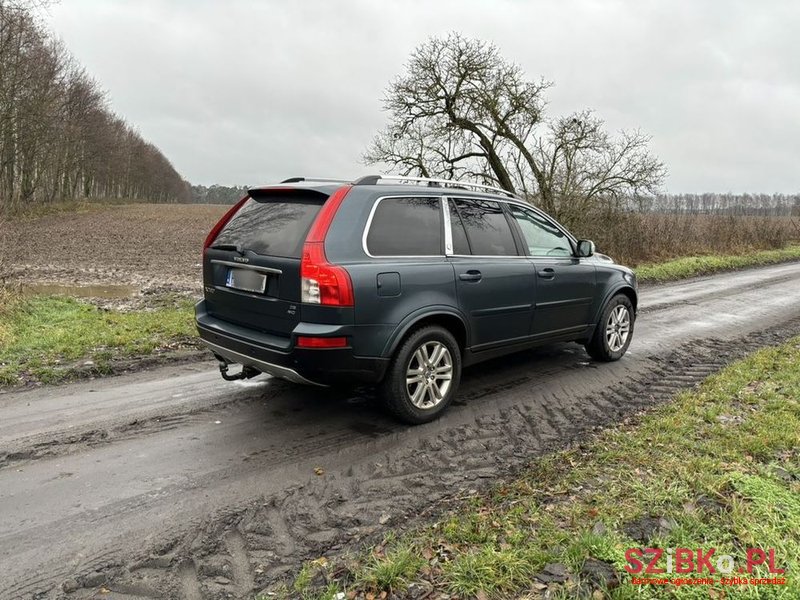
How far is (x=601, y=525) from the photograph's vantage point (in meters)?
2.72

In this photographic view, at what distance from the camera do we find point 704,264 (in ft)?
55.3

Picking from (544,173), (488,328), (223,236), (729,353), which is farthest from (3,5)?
(729,353)

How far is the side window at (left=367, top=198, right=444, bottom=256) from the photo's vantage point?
4.03 meters

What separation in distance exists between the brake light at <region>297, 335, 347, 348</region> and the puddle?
8080 millimetres

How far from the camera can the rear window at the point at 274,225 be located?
391cm

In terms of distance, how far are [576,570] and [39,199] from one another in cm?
4849

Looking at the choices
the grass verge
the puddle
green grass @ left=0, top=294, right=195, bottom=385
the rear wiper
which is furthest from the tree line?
the grass verge

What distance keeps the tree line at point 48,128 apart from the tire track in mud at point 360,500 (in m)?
14.3

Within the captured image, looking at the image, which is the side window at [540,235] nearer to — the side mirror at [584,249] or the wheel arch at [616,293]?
the side mirror at [584,249]

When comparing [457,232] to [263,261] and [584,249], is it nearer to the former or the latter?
[263,261]

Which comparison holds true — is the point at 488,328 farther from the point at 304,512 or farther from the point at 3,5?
the point at 3,5

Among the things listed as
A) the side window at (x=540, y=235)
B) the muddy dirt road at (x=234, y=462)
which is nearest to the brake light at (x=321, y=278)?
the muddy dirt road at (x=234, y=462)

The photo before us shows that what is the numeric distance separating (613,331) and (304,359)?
4.12 meters

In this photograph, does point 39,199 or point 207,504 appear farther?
point 39,199
